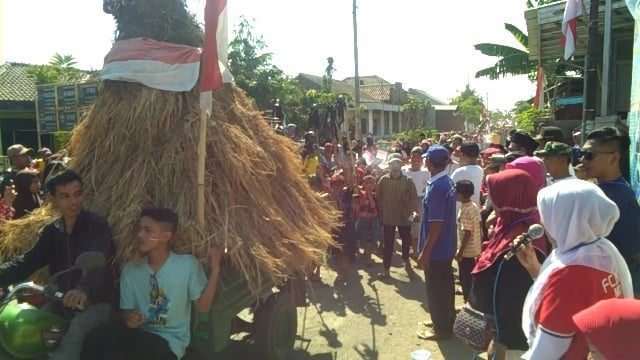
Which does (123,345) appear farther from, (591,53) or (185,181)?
(591,53)

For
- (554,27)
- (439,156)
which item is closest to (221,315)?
(439,156)

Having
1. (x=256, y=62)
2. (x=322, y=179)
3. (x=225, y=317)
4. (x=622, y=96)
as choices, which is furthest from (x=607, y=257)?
(x=256, y=62)

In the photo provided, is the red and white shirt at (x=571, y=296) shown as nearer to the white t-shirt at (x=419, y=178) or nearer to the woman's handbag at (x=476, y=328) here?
the woman's handbag at (x=476, y=328)

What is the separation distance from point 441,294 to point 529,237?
8.73 ft

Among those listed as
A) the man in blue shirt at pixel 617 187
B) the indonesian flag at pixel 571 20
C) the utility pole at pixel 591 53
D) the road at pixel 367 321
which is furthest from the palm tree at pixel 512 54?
the man in blue shirt at pixel 617 187

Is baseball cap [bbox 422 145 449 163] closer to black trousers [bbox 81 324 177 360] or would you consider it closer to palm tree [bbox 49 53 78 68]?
black trousers [bbox 81 324 177 360]

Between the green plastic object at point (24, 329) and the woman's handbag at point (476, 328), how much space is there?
2.33 m

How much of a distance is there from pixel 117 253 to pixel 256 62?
73.8ft

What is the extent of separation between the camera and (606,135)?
3.53 meters

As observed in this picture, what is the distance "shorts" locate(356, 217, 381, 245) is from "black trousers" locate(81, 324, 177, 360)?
5.16 m

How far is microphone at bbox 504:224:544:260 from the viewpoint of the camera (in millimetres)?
2354

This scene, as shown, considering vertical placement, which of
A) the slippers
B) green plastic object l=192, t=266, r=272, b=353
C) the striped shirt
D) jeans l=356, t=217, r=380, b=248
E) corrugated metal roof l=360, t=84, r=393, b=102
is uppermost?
corrugated metal roof l=360, t=84, r=393, b=102

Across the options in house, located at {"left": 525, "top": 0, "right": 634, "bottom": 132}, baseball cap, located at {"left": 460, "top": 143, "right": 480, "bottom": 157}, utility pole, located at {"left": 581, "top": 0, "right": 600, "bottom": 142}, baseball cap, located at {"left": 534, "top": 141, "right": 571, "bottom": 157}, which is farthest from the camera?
house, located at {"left": 525, "top": 0, "right": 634, "bottom": 132}

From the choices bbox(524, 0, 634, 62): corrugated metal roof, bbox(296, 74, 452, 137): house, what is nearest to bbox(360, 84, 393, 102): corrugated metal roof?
bbox(296, 74, 452, 137): house
